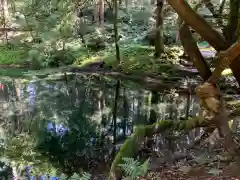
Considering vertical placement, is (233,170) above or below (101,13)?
below

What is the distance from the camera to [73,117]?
11516 mm

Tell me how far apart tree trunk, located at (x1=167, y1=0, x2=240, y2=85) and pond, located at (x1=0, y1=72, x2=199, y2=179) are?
185cm

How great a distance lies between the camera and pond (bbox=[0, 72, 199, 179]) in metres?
8.20

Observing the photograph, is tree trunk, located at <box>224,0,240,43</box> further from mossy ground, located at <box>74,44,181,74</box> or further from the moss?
mossy ground, located at <box>74,44,181,74</box>

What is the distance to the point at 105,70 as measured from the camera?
669 inches

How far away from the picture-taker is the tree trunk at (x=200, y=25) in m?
6.33

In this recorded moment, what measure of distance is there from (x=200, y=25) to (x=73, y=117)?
20.0 ft

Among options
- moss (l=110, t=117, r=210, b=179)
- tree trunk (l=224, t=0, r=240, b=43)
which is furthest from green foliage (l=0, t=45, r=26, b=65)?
moss (l=110, t=117, r=210, b=179)

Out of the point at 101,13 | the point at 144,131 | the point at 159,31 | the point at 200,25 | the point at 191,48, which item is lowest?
the point at 144,131

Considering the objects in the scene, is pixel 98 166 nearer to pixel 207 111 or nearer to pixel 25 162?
pixel 25 162

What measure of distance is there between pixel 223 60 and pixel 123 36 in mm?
16641

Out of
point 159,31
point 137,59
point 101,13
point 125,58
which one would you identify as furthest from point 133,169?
point 101,13

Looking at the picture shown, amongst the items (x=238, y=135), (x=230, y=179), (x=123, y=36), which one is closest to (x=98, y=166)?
(x=238, y=135)

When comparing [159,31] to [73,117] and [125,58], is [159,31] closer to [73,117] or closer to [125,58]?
[125,58]
